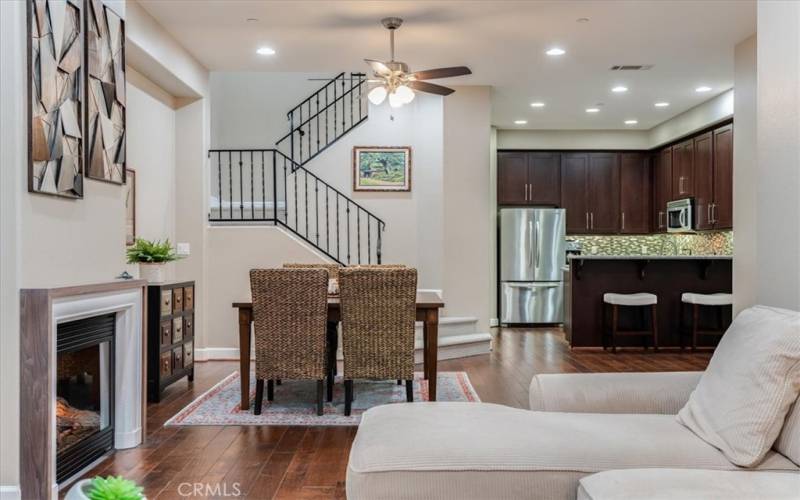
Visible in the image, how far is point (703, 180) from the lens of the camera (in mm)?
7379

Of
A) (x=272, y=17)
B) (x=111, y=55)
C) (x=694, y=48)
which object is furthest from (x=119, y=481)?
(x=694, y=48)

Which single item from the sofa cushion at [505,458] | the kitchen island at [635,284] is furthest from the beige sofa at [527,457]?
the kitchen island at [635,284]

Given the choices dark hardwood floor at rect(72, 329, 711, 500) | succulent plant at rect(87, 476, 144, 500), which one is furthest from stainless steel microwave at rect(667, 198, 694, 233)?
succulent plant at rect(87, 476, 144, 500)

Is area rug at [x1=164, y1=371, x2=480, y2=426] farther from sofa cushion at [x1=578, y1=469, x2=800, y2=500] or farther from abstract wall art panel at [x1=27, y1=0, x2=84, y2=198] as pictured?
sofa cushion at [x1=578, y1=469, x2=800, y2=500]

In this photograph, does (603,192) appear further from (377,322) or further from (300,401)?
(300,401)

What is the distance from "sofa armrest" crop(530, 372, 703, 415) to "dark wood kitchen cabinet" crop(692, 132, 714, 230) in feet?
18.8

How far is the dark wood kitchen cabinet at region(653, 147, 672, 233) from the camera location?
8445mm

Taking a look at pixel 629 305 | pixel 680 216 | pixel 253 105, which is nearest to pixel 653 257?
pixel 629 305

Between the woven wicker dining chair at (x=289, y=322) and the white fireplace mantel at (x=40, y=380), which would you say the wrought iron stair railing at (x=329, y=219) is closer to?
the woven wicker dining chair at (x=289, y=322)

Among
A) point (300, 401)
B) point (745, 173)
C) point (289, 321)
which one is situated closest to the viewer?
point (289, 321)

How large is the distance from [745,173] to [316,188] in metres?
4.72

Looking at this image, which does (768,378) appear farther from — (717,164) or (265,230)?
(717,164)

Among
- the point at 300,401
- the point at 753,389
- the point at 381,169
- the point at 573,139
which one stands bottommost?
the point at 300,401

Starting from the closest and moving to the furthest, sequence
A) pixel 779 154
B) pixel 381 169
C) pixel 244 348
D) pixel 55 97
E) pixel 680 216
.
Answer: pixel 779 154, pixel 55 97, pixel 244 348, pixel 381 169, pixel 680 216
